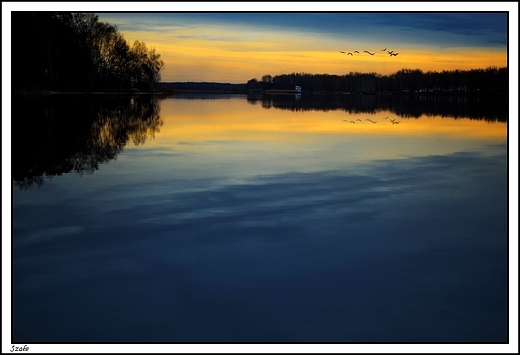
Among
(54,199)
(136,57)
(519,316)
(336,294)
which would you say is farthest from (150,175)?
(136,57)

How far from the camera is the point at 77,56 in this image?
209 ft

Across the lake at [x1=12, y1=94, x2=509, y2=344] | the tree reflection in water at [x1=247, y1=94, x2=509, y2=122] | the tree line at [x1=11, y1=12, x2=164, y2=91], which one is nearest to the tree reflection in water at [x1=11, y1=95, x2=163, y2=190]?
the lake at [x1=12, y1=94, x2=509, y2=344]

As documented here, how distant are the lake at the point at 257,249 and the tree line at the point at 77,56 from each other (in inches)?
1418

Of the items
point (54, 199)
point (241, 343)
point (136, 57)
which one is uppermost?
point (136, 57)

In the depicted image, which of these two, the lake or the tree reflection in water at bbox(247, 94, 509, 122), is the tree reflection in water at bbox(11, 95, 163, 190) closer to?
the lake

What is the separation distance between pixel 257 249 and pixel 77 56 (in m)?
61.1

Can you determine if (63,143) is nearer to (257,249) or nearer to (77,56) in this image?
(257,249)

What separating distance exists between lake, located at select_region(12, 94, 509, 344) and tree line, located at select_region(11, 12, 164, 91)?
36.0 m

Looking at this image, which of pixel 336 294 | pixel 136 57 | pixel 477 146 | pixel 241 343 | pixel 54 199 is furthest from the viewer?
pixel 136 57

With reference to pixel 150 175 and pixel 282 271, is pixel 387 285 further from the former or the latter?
pixel 150 175

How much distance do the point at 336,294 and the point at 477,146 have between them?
47.1 ft

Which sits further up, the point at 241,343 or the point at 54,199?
the point at 54,199

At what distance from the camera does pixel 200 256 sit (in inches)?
275

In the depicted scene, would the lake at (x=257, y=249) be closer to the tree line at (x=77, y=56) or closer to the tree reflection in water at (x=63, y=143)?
the tree reflection in water at (x=63, y=143)
